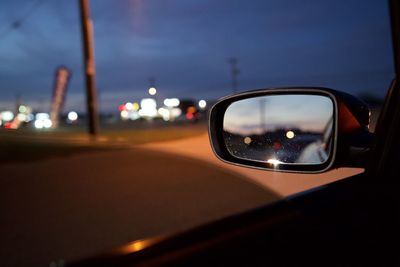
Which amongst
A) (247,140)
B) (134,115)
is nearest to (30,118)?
(247,140)

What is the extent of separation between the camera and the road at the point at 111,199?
557 centimetres

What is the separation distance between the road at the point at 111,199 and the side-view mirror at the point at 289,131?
35.2 inches

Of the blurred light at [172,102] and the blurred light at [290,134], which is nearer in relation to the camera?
the blurred light at [290,134]

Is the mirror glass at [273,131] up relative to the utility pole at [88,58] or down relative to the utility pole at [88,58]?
down

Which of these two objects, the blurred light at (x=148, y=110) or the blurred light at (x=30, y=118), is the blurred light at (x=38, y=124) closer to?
the blurred light at (x=30, y=118)

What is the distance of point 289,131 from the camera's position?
2.45m

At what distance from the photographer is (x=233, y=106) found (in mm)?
2664

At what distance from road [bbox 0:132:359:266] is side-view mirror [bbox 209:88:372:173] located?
89cm

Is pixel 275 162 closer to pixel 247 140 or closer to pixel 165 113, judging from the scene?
pixel 247 140

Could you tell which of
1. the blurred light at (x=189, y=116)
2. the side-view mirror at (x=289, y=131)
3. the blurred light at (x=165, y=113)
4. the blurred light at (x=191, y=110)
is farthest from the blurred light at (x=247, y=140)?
the blurred light at (x=165, y=113)

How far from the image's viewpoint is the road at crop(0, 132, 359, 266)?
5566 millimetres

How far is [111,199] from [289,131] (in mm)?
6005

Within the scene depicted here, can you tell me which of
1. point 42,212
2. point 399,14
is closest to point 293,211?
point 399,14

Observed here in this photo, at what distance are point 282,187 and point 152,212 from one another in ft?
8.83
